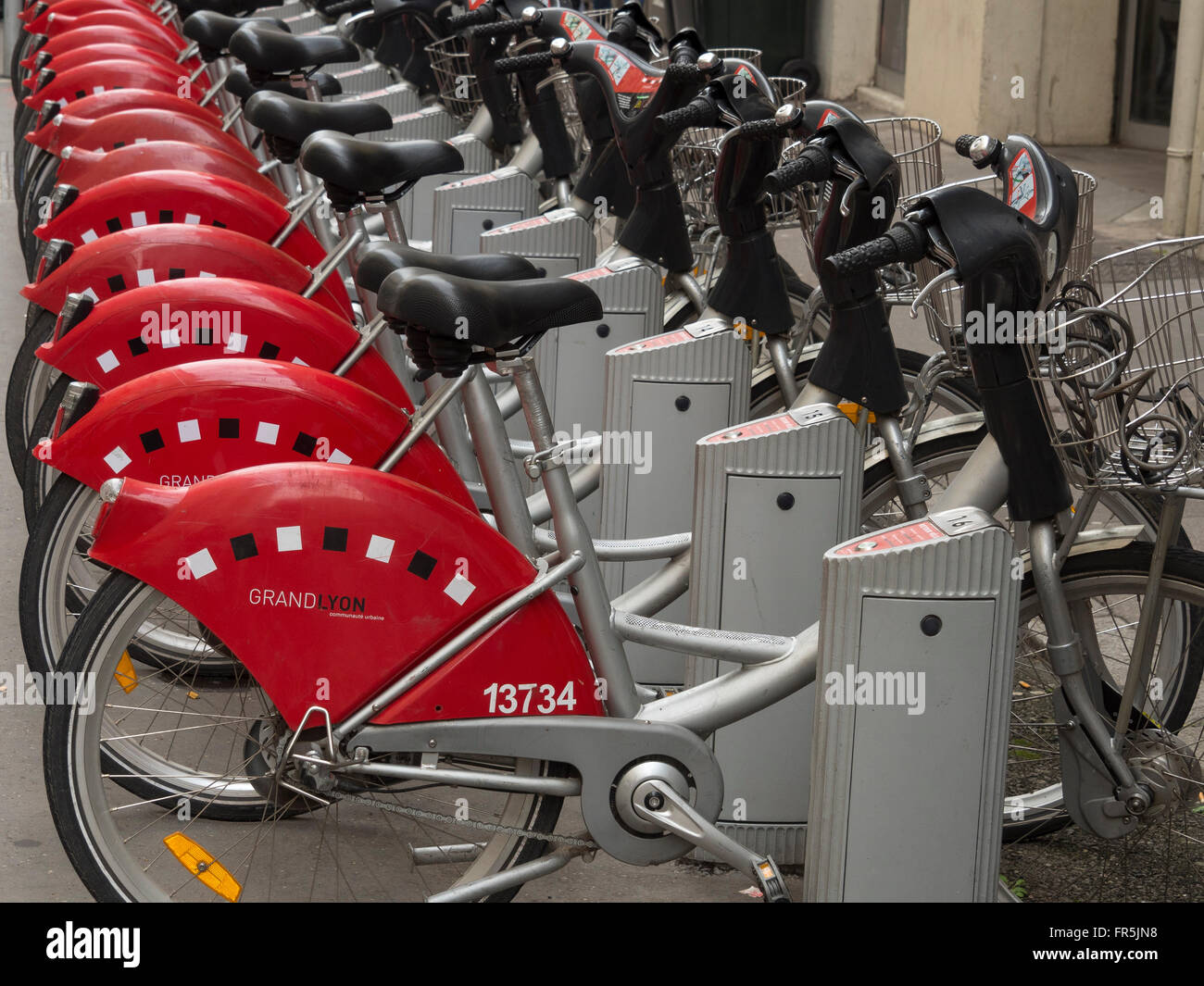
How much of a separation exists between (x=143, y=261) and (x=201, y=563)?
164cm

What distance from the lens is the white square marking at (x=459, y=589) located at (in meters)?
2.69

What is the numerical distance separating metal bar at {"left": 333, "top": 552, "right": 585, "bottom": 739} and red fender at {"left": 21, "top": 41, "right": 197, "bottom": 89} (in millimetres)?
4386

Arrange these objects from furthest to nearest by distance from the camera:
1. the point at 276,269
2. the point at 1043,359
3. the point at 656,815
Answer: the point at 276,269
the point at 656,815
the point at 1043,359

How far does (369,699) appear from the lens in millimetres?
2693

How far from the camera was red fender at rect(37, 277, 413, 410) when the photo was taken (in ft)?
12.2

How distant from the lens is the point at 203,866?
2.89 meters

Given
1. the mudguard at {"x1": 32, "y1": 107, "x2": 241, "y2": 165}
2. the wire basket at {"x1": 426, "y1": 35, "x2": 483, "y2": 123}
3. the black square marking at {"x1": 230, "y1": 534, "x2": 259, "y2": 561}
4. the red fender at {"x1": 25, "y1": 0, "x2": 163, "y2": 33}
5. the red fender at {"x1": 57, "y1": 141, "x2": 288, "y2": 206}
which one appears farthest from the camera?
the red fender at {"x1": 25, "y1": 0, "x2": 163, "y2": 33}

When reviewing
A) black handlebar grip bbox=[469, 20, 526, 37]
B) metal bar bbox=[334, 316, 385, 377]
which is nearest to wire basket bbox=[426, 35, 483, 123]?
black handlebar grip bbox=[469, 20, 526, 37]

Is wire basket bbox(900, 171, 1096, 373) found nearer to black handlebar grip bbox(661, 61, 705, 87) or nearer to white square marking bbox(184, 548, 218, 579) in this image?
black handlebar grip bbox(661, 61, 705, 87)

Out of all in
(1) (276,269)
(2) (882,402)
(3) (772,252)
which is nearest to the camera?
(2) (882,402)

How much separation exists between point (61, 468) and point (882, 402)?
1.60 meters
